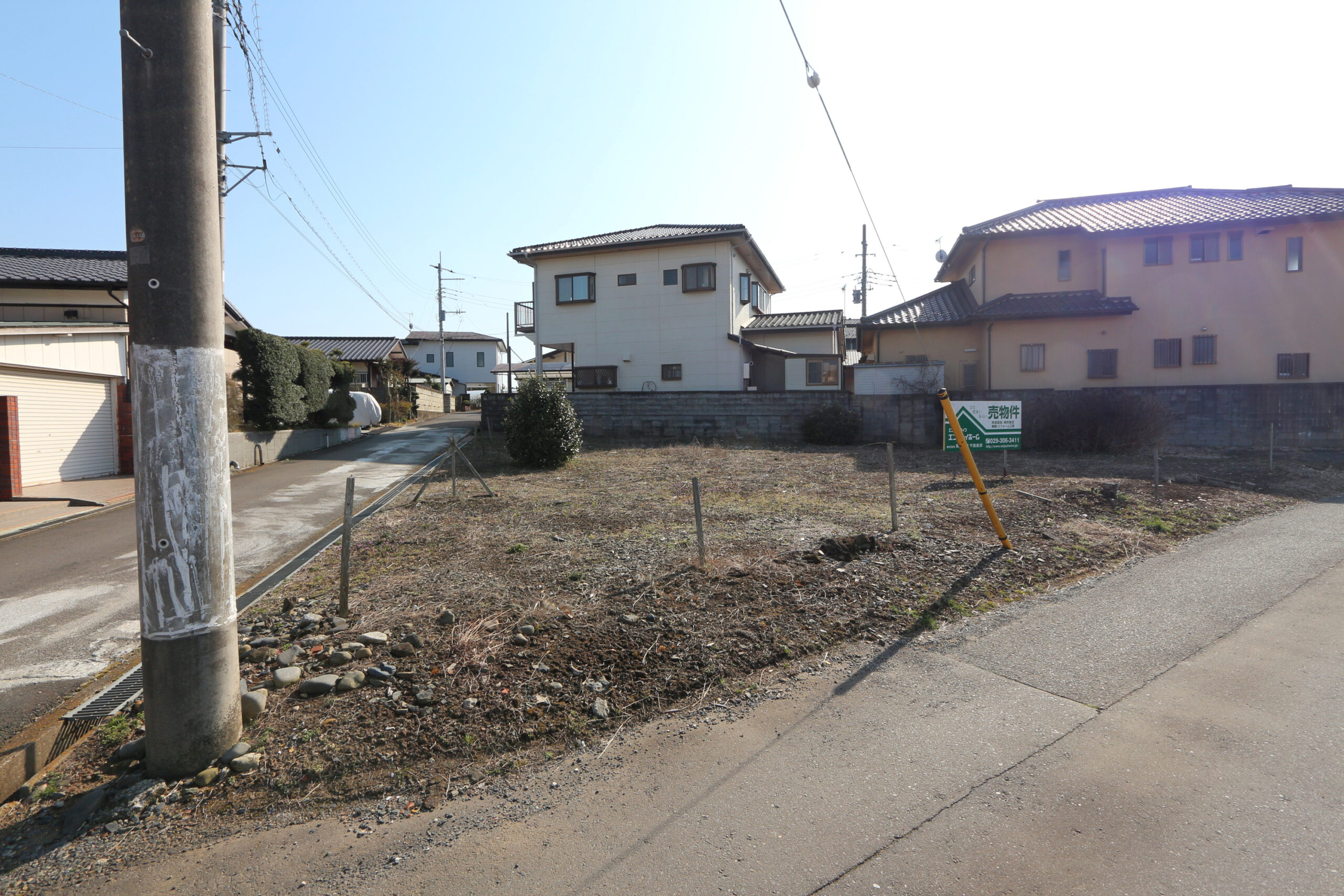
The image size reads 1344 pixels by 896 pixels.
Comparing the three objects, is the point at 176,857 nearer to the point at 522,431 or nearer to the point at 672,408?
the point at 522,431

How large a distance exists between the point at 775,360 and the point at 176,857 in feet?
86.0

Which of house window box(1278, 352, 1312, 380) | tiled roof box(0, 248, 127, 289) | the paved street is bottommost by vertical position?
the paved street

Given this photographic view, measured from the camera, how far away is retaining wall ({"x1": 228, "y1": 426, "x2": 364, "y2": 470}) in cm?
1669

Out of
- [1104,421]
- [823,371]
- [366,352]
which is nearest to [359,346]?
[366,352]

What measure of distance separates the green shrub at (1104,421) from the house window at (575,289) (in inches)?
630

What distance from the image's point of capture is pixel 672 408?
69.4ft

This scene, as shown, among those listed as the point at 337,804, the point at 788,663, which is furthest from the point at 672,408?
the point at 337,804

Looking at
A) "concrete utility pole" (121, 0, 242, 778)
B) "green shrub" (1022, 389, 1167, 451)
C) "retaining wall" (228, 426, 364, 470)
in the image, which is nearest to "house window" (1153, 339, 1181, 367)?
"green shrub" (1022, 389, 1167, 451)

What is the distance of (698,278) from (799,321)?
5169 millimetres

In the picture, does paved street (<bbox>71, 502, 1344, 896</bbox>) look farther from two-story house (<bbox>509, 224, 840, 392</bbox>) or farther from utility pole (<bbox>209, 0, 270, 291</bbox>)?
two-story house (<bbox>509, 224, 840, 392</bbox>)

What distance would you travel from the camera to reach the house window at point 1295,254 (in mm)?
20375

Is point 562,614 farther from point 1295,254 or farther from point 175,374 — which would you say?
point 1295,254

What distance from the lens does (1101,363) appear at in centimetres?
2109

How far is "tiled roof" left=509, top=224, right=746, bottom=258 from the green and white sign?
14493 mm
